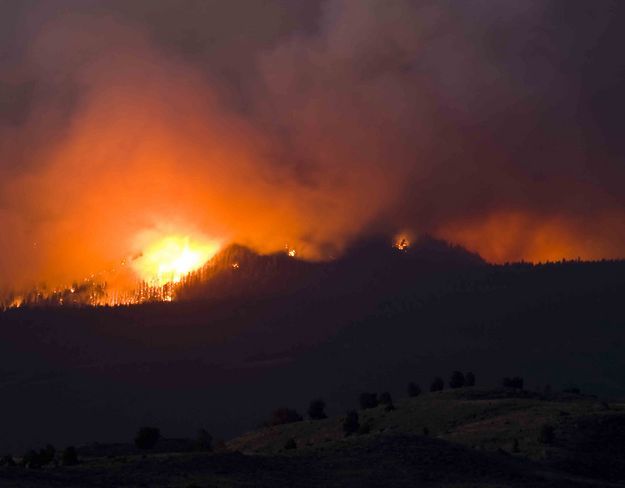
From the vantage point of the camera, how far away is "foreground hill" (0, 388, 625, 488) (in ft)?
231

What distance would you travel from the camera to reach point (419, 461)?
78.0 m

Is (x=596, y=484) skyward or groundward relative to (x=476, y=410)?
groundward

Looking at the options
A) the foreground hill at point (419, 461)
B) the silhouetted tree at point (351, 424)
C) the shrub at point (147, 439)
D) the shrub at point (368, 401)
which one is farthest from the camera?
the shrub at point (368, 401)

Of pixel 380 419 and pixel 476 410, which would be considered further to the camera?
pixel 380 419

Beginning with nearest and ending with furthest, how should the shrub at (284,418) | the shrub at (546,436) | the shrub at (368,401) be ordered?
1. the shrub at (546,436)
2. the shrub at (368,401)
3. the shrub at (284,418)

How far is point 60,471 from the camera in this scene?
70.8m

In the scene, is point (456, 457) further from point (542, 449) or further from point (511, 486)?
point (542, 449)

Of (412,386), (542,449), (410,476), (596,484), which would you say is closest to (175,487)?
(410,476)

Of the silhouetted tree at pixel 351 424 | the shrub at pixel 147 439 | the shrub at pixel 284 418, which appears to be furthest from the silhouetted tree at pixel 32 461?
the shrub at pixel 284 418

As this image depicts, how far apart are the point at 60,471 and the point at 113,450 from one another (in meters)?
35.2

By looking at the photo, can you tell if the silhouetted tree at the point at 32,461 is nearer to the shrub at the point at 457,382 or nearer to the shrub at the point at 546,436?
the shrub at the point at 546,436

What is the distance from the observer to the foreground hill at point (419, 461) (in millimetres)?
70312

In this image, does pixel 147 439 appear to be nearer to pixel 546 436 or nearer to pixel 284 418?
pixel 546 436

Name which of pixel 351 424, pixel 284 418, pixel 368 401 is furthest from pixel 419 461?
pixel 284 418
